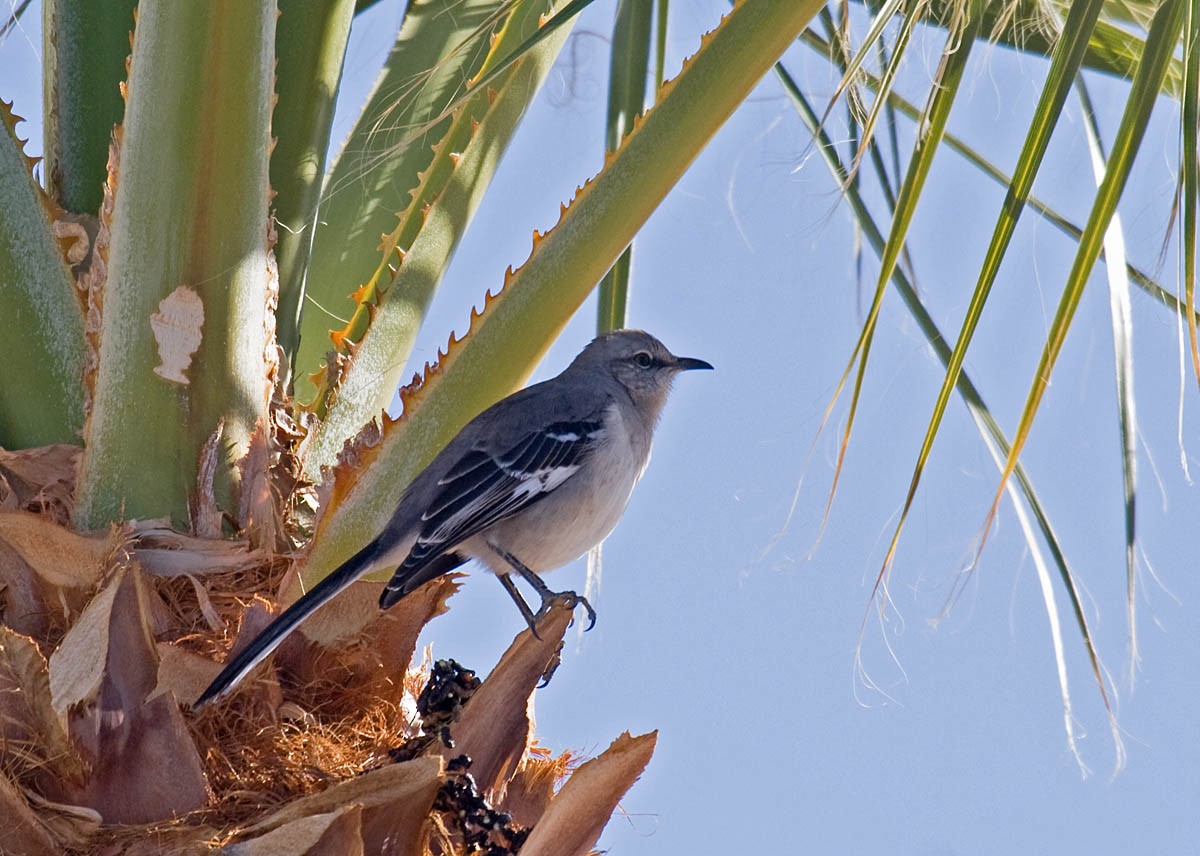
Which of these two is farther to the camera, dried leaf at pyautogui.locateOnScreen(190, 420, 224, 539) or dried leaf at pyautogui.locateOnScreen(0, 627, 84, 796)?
dried leaf at pyautogui.locateOnScreen(190, 420, 224, 539)

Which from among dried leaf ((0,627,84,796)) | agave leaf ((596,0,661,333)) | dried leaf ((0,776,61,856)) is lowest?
dried leaf ((0,776,61,856))

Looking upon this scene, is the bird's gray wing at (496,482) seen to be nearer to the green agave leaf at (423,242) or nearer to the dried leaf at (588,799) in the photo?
the green agave leaf at (423,242)

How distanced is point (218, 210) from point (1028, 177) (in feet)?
5.62

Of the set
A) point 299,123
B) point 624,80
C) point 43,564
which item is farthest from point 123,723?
point 624,80

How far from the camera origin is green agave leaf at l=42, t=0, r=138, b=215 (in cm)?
358

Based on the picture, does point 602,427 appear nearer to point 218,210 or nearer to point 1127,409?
point 218,210

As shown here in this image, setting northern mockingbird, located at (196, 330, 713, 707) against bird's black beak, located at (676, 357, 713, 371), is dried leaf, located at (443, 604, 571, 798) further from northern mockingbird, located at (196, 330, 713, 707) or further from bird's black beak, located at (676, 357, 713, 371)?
bird's black beak, located at (676, 357, 713, 371)

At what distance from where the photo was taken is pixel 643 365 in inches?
183

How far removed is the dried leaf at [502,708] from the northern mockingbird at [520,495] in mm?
301

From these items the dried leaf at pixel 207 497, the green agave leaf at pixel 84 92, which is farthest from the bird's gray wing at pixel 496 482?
the green agave leaf at pixel 84 92

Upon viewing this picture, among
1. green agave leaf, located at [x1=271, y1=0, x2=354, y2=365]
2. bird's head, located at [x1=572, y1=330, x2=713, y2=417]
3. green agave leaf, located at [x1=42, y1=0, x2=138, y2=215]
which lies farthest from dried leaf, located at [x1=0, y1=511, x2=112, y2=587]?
bird's head, located at [x1=572, y1=330, x2=713, y2=417]

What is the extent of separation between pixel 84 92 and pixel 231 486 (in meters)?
1.16

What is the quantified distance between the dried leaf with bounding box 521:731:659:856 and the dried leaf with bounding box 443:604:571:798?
0.62 ft

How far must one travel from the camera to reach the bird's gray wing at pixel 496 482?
337 cm
